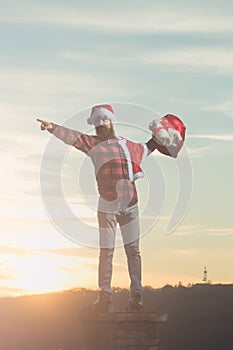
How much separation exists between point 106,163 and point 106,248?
1739mm

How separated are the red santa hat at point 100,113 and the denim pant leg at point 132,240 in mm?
1904

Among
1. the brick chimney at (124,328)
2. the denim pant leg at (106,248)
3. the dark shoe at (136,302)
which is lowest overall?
the brick chimney at (124,328)

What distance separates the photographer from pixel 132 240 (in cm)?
2019

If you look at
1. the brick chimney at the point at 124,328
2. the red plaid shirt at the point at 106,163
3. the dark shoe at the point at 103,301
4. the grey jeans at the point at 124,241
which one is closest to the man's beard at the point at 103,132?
the red plaid shirt at the point at 106,163

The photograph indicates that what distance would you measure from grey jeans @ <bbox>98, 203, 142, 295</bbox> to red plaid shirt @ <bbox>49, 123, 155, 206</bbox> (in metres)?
0.33

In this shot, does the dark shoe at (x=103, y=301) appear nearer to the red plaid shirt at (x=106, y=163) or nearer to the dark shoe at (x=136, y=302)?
the dark shoe at (x=136, y=302)

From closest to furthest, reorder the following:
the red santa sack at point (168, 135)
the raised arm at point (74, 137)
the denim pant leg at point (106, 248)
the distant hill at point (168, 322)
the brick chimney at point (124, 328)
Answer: the brick chimney at point (124, 328) < the raised arm at point (74, 137) < the denim pant leg at point (106, 248) < the red santa sack at point (168, 135) < the distant hill at point (168, 322)

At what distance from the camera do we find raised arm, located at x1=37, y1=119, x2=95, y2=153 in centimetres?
1988

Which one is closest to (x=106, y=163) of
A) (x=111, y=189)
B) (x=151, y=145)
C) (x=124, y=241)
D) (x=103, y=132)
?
(x=111, y=189)

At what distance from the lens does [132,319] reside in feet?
65.0

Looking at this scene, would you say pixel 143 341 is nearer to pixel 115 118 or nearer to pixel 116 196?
pixel 116 196

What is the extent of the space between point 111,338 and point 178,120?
4.89 metres

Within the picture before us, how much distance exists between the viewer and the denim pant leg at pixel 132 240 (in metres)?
20.1

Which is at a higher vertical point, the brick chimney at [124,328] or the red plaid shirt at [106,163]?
the red plaid shirt at [106,163]
